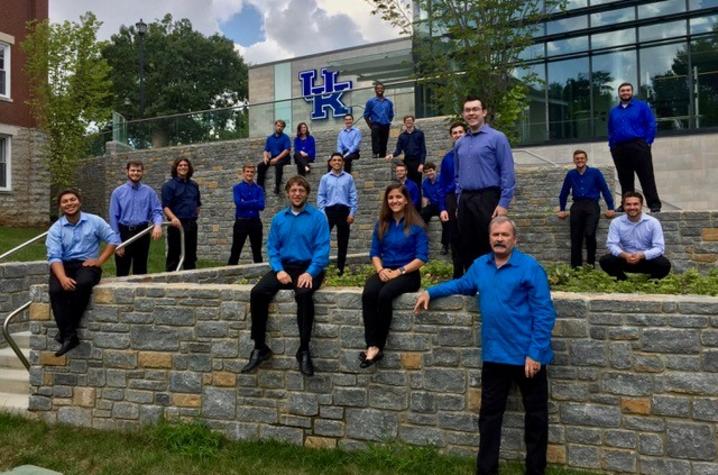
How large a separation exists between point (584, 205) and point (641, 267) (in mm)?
2575

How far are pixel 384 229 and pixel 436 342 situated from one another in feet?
3.53

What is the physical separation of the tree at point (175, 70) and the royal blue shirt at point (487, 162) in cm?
3860

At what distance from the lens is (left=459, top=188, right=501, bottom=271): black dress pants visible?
5352 millimetres

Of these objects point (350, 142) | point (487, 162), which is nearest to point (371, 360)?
point (487, 162)

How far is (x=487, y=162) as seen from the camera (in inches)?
211

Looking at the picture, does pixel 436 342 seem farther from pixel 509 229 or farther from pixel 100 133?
pixel 100 133

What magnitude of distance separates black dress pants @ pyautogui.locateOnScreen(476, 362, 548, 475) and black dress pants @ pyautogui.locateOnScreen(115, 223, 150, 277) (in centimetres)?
503

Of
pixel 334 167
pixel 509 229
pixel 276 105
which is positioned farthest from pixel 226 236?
pixel 509 229

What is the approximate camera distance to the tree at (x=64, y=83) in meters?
18.7

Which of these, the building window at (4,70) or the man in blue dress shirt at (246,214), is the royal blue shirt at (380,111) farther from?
the building window at (4,70)

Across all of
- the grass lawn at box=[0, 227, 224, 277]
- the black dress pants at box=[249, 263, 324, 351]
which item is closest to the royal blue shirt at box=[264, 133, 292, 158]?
the grass lawn at box=[0, 227, 224, 277]

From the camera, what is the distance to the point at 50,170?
766 inches

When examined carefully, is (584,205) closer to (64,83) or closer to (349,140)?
(349,140)

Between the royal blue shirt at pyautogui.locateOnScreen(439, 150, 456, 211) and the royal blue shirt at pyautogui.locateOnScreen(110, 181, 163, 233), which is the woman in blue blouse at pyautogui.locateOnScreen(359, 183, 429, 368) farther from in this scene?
the royal blue shirt at pyautogui.locateOnScreen(110, 181, 163, 233)
